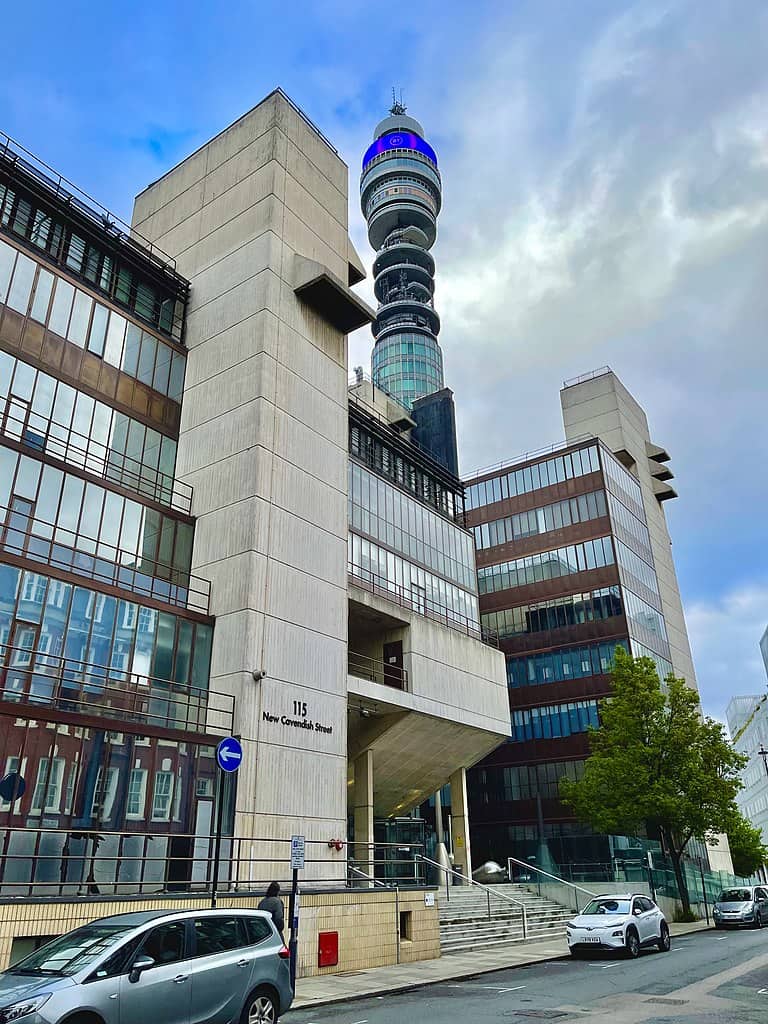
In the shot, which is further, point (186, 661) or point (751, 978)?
point (186, 661)

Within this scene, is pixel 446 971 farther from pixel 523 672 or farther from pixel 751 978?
pixel 523 672

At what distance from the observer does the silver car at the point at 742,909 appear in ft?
99.7

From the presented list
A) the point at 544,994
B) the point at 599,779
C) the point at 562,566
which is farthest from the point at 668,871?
the point at 544,994

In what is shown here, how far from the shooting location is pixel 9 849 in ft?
50.8

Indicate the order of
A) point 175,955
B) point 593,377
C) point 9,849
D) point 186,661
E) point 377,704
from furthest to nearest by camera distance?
point 593,377
point 377,704
point 186,661
point 9,849
point 175,955

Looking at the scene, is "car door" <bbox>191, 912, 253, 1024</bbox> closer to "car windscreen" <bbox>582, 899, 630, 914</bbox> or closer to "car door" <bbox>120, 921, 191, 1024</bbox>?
"car door" <bbox>120, 921, 191, 1024</bbox>

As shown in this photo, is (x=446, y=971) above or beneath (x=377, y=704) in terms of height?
beneath

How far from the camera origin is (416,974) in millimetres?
17016

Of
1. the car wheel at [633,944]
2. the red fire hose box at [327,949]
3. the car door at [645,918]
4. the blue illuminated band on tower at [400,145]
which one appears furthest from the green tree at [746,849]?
the blue illuminated band on tower at [400,145]

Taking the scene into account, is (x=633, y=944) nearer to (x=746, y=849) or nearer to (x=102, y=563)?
(x=102, y=563)

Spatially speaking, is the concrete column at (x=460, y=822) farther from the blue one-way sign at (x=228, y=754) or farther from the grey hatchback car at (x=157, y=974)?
the grey hatchback car at (x=157, y=974)

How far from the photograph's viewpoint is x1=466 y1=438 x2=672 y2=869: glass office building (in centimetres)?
5109

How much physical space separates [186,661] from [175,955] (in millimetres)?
13615

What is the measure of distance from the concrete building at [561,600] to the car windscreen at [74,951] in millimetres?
42202
